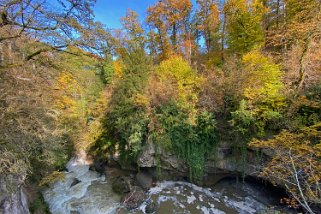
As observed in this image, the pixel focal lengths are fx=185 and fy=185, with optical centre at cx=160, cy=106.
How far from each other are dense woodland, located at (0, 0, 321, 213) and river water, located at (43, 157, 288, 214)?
1.12 metres

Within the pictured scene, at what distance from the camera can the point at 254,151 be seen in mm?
8266

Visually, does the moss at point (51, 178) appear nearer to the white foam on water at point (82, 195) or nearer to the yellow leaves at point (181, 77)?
the white foam on water at point (82, 195)

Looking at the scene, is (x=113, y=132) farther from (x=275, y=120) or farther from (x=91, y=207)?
(x=275, y=120)

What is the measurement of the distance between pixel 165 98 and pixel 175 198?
16.5ft

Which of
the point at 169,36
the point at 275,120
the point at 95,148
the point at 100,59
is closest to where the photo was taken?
the point at 100,59

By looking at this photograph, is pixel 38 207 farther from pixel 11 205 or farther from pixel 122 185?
pixel 122 185

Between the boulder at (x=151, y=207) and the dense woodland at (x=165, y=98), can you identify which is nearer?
the dense woodland at (x=165, y=98)

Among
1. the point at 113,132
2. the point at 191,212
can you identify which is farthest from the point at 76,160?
the point at 191,212

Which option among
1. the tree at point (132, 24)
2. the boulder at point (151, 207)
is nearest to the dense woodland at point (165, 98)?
the boulder at point (151, 207)

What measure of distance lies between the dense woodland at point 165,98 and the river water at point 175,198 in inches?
44.2

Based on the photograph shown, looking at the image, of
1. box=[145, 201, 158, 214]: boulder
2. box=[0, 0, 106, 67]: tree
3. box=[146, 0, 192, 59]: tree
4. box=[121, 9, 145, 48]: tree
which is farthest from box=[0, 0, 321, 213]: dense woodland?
box=[121, 9, 145, 48]: tree

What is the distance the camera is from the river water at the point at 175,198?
8.27m

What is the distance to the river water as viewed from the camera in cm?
827

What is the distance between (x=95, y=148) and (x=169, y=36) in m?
11.6
